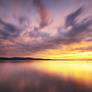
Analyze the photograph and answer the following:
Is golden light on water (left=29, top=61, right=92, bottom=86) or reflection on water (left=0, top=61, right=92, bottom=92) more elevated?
golden light on water (left=29, top=61, right=92, bottom=86)

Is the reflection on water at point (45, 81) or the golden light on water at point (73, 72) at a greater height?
the golden light on water at point (73, 72)

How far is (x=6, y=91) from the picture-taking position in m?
5.60

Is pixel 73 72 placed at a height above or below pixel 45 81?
above

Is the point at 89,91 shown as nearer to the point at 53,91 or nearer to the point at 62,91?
the point at 62,91

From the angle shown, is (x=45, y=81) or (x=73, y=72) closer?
(x=45, y=81)

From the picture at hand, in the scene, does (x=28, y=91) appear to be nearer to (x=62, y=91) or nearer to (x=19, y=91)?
(x=19, y=91)

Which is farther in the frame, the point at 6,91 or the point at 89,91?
the point at 89,91

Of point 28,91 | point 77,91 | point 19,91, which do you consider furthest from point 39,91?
point 77,91

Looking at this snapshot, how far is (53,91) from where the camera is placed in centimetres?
586

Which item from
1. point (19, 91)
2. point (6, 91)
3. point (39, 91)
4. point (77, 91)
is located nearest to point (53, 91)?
point (39, 91)

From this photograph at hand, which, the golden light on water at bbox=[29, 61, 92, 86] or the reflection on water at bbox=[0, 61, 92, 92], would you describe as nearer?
the reflection on water at bbox=[0, 61, 92, 92]

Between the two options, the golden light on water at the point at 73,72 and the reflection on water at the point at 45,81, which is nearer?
the reflection on water at the point at 45,81

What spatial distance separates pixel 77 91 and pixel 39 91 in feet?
10.6

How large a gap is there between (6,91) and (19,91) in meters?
1.05
